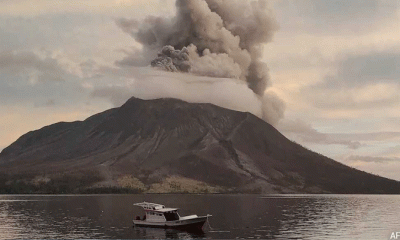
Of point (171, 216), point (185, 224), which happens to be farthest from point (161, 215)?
point (185, 224)

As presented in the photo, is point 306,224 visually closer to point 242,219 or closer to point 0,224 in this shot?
point 242,219

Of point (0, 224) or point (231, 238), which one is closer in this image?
point (231, 238)

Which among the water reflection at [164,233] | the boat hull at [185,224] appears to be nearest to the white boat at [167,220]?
the boat hull at [185,224]

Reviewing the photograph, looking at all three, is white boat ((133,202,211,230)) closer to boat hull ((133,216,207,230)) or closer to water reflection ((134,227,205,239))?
boat hull ((133,216,207,230))

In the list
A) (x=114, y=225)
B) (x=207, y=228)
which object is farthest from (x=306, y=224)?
(x=114, y=225)

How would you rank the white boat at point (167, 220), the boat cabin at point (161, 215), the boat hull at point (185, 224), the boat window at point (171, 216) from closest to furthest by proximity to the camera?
the boat hull at point (185, 224) < the white boat at point (167, 220) < the boat cabin at point (161, 215) < the boat window at point (171, 216)

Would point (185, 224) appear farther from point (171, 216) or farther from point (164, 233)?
point (171, 216)

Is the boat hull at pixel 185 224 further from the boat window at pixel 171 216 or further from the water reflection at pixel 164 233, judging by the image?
the boat window at pixel 171 216

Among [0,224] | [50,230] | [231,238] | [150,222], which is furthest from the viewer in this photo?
[0,224]
